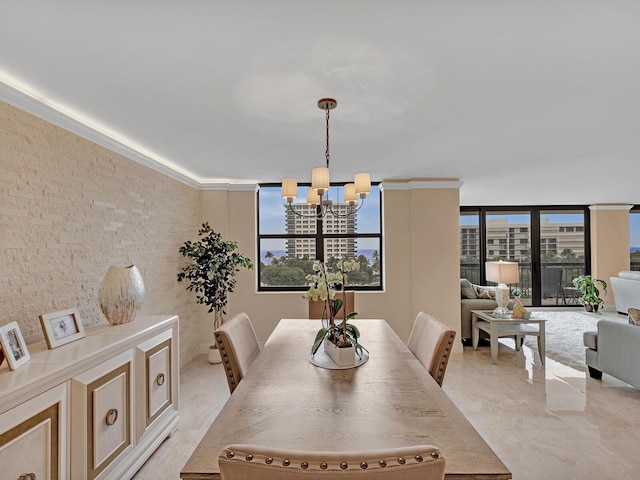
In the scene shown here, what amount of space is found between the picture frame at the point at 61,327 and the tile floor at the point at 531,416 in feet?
3.17

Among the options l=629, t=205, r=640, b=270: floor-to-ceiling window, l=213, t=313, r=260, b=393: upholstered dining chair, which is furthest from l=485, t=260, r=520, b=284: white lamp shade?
l=629, t=205, r=640, b=270: floor-to-ceiling window

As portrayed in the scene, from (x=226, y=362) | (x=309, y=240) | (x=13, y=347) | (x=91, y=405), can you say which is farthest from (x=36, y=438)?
(x=309, y=240)

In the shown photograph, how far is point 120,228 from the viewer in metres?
2.98

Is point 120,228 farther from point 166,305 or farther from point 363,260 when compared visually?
point 363,260

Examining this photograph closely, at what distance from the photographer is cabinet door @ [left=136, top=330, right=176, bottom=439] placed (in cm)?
225

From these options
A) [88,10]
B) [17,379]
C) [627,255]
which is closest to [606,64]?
[88,10]

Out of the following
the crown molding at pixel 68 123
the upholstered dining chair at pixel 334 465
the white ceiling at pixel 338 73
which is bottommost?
the upholstered dining chair at pixel 334 465

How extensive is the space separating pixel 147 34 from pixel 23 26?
0.48 meters

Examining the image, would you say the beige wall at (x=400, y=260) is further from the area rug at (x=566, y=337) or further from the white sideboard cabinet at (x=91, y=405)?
the white sideboard cabinet at (x=91, y=405)

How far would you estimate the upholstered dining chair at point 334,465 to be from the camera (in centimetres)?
76

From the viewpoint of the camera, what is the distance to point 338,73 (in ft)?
6.15

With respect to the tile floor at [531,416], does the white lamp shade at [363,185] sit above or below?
above

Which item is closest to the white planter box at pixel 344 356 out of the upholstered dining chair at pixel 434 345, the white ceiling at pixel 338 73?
the upholstered dining chair at pixel 434 345

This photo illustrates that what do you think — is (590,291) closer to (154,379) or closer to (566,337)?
(566,337)
